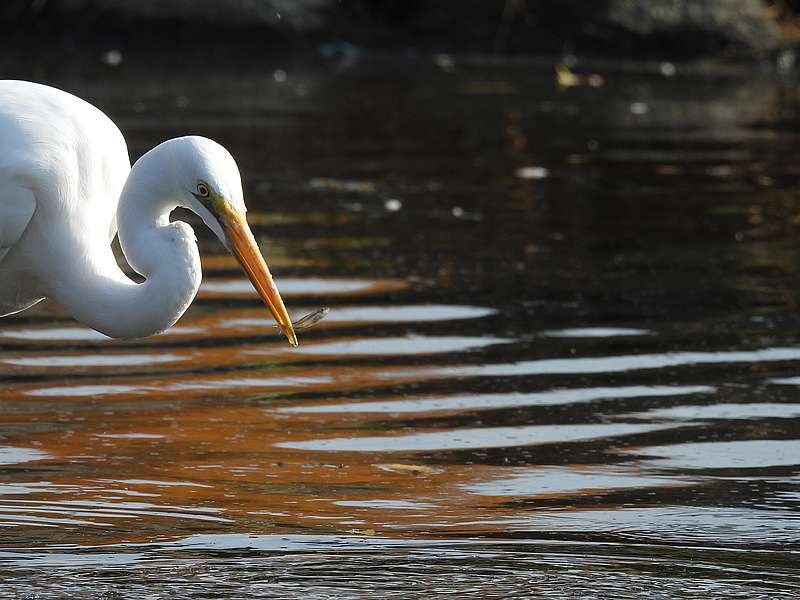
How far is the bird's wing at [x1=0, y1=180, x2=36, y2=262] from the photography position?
5355 millimetres

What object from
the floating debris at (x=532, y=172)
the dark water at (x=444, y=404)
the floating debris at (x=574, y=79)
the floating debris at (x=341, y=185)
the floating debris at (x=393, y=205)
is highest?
the floating debris at (x=574, y=79)

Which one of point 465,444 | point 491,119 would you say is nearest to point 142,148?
point 491,119

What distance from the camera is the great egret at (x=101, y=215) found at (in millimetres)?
5160

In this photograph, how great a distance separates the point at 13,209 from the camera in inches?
211

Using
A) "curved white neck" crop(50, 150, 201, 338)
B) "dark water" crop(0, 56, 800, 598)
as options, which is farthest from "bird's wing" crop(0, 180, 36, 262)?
"dark water" crop(0, 56, 800, 598)

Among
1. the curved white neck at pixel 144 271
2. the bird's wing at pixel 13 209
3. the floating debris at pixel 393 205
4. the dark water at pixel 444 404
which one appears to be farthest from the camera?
the floating debris at pixel 393 205

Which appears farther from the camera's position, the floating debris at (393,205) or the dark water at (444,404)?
Result: the floating debris at (393,205)

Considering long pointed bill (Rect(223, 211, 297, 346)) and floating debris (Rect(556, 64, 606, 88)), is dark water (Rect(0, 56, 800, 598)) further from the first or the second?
floating debris (Rect(556, 64, 606, 88))

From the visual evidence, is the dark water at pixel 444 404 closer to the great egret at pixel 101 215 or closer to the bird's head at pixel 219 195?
the great egret at pixel 101 215

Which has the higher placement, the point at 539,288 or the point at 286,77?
the point at 286,77

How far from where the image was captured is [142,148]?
1177 centimetres

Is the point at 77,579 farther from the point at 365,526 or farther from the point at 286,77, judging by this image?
the point at 286,77

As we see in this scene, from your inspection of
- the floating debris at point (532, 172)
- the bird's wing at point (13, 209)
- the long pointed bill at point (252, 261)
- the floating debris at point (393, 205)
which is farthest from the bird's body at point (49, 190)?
the floating debris at point (532, 172)

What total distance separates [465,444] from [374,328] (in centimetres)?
162
